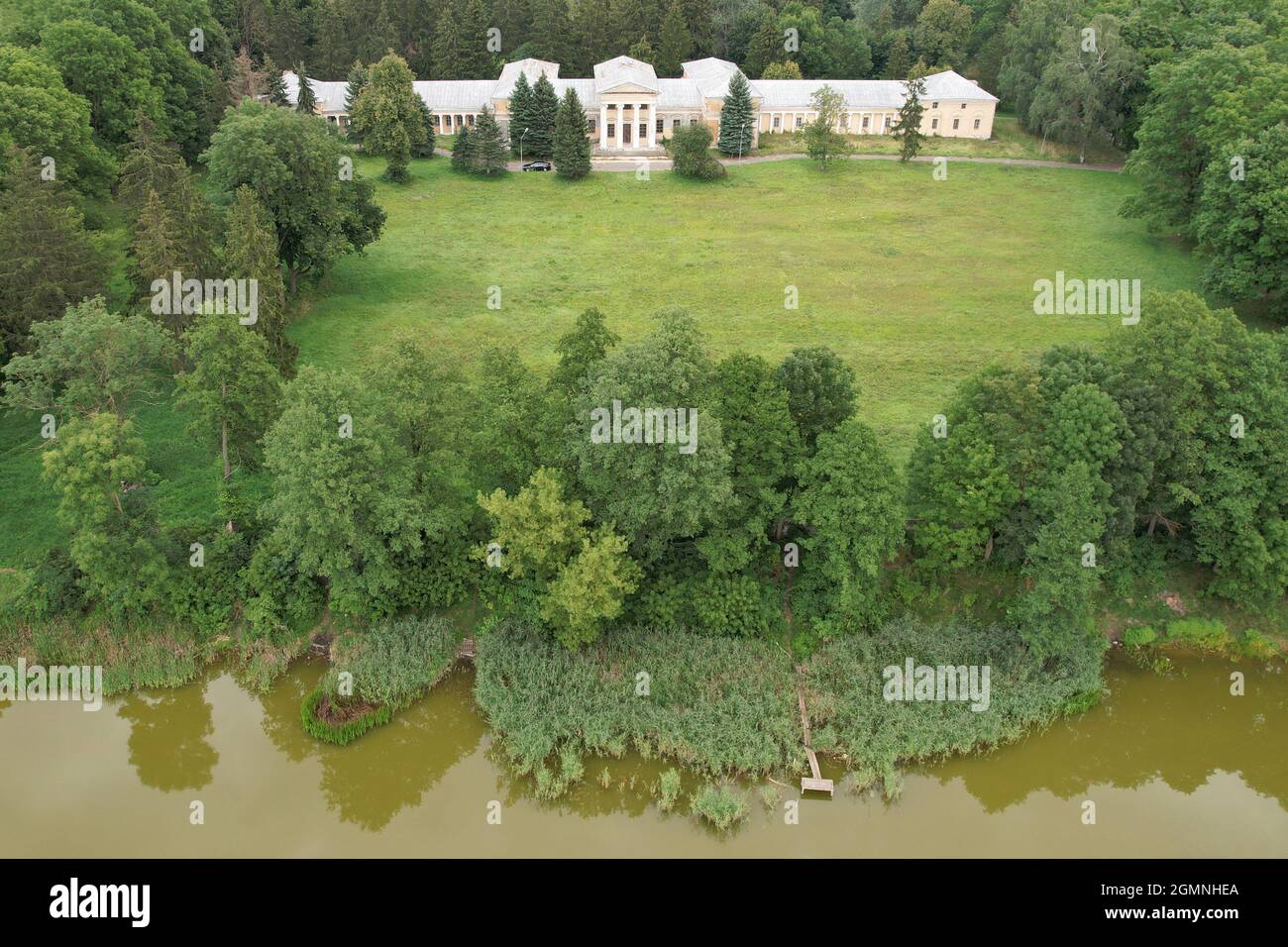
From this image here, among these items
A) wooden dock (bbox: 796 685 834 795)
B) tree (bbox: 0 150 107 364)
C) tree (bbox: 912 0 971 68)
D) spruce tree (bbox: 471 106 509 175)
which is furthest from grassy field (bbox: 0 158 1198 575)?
tree (bbox: 912 0 971 68)

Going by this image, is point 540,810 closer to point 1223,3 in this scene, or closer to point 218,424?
point 218,424

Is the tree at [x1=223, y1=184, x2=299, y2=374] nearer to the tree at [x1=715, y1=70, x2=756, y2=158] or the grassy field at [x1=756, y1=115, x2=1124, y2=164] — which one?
the tree at [x1=715, y1=70, x2=756, y2=158]

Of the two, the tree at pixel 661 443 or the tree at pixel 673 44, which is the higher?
the tree at pixel 673 44

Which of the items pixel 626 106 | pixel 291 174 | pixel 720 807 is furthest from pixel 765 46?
pixel 720 807

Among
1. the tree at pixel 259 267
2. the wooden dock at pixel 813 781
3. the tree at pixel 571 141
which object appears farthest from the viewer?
the tree at pixel 571 141

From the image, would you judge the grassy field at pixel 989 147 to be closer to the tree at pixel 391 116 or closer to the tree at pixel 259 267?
the tree at pixel 391 116

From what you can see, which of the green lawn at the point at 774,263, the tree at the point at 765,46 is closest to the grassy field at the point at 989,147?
the green lawn at the point at 774,263
